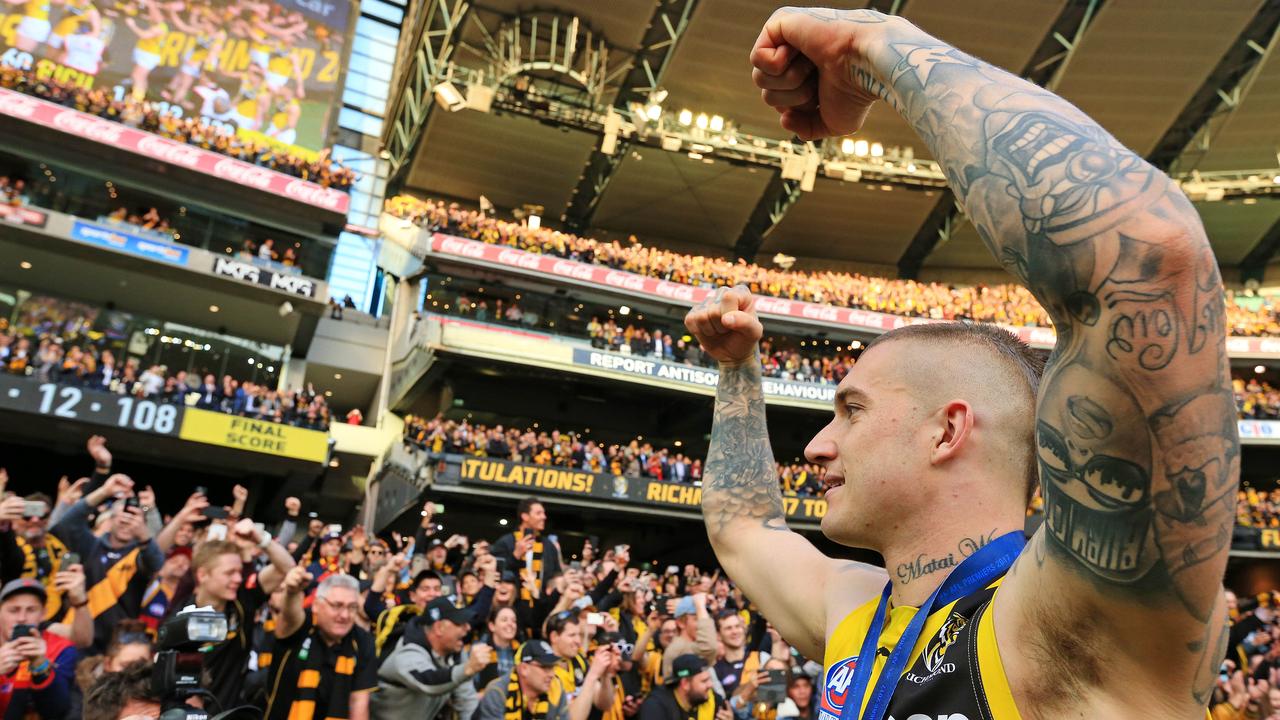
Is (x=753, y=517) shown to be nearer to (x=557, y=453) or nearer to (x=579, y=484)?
(x=579, y=484)

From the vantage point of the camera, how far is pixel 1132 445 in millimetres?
899

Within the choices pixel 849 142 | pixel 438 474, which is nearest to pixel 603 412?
pixel 438 474

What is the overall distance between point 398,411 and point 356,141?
13.7 meters

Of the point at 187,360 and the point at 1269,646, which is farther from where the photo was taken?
the point at 187,360

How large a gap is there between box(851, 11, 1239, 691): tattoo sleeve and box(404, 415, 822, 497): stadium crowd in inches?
929

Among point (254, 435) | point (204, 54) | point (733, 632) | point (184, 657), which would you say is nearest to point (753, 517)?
point (184, 657)

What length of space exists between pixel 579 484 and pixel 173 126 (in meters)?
15.5

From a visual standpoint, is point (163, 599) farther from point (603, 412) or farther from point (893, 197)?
point (893, 197)

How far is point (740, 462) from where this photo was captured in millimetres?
2213

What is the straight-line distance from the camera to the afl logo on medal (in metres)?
1.53

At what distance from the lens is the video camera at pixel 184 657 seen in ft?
10.2

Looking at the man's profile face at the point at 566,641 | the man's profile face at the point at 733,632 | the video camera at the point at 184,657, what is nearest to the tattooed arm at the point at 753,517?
the video camera at the point at 184,657

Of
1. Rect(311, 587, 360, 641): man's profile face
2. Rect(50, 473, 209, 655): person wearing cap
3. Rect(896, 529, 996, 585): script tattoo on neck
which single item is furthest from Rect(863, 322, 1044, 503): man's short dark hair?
Rect(50, 473, 209, 655): person wearing cap

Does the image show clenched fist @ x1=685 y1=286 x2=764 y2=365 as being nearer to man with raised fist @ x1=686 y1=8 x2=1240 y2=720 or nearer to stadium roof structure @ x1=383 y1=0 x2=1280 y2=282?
man with raised fist @ x1=686 y1=8 x2=1240 y2=720
